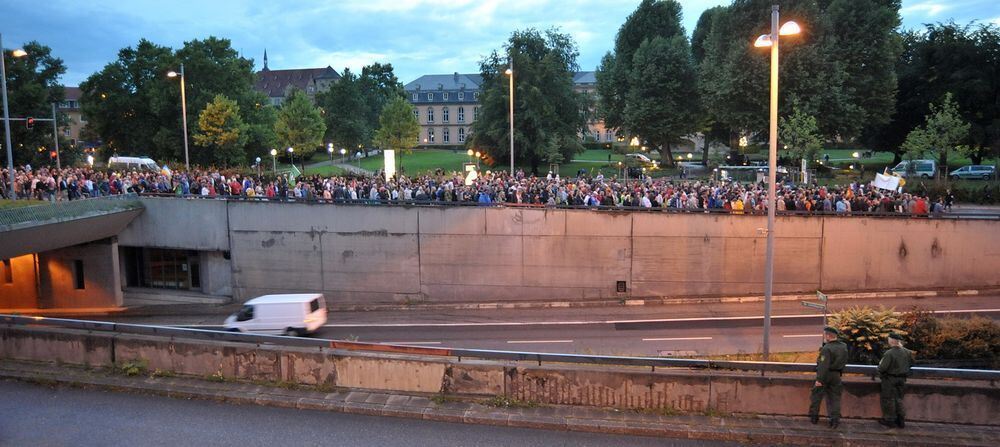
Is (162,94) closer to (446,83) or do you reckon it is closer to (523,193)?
(523,193)

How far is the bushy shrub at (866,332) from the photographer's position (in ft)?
40.9

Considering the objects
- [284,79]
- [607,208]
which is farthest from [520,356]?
[284,79]

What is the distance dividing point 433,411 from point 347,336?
43.1 ft

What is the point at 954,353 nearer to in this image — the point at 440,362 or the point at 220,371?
the point at 440,362

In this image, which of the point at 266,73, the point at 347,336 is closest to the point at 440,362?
the point at 347,336

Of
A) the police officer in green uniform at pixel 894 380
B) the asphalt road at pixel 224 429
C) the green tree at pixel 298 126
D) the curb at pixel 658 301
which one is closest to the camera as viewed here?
the police officer in green uniform at pixel 894 380

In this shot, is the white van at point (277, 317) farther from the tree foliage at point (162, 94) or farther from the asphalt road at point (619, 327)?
the tree foliage at point (162, 94)

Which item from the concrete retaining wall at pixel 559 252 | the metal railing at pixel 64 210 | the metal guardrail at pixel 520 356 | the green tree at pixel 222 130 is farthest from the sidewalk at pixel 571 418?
the green tree at pixel 222 130

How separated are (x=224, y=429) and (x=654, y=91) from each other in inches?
1970

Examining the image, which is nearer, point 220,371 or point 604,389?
point 604,389

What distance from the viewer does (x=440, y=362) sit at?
1034 centimetres

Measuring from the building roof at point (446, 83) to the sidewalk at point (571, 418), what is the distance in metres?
101

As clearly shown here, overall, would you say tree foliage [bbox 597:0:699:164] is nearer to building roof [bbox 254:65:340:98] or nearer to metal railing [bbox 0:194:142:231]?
metal railing [bbox 0:194:142:231]

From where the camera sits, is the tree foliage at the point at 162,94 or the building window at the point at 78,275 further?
the tree foliage at the point at 162,94
